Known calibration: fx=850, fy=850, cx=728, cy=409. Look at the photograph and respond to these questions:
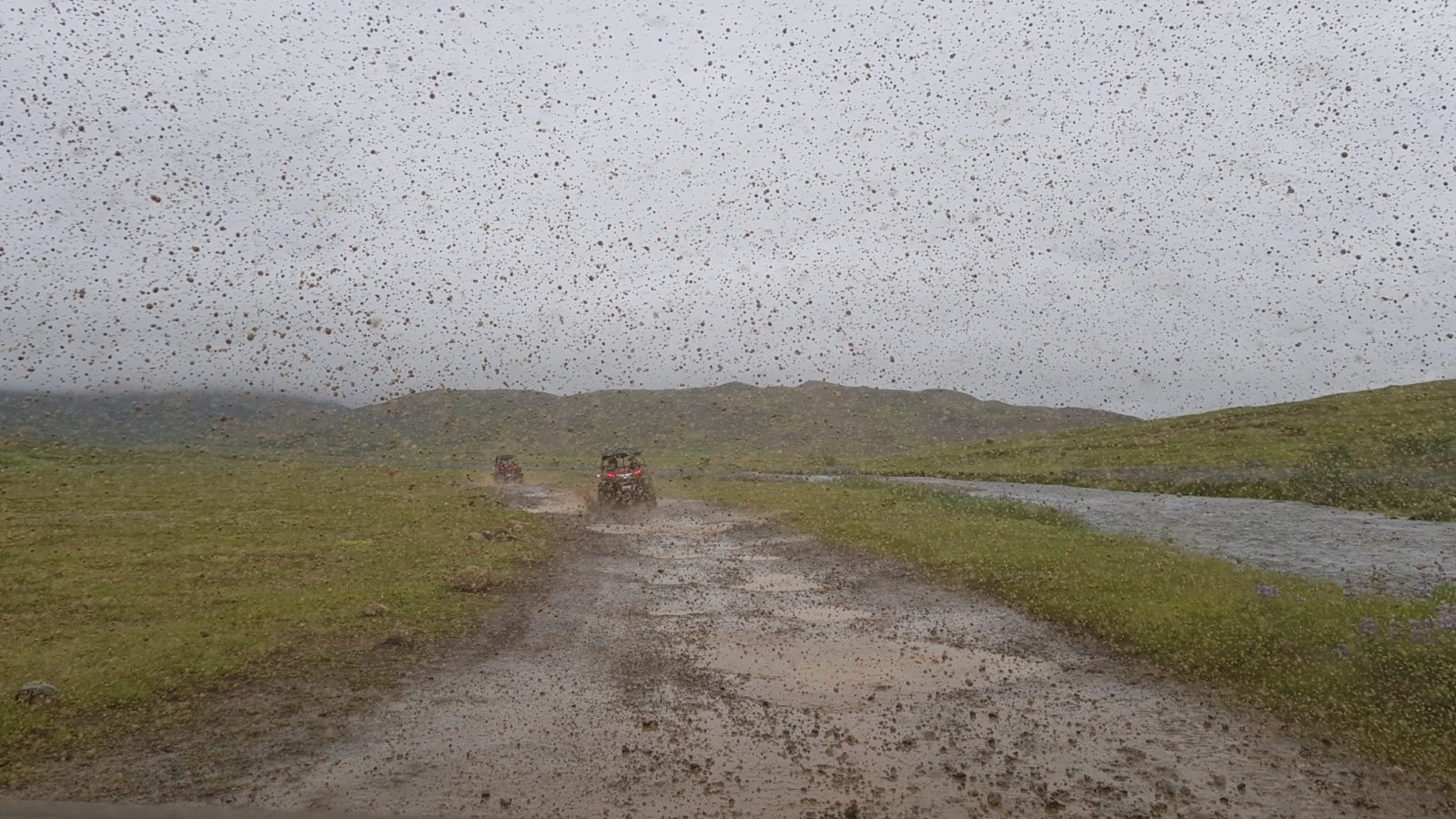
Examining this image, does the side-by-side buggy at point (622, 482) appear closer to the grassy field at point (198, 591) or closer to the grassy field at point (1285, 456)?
the grassy field at point (198, 591)

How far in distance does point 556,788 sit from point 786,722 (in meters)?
3.72

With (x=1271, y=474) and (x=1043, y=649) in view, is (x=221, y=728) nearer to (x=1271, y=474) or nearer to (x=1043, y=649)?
(x=1043, y=649)

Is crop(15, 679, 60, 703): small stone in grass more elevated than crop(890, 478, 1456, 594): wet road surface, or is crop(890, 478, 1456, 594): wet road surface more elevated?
crop(890, 478, 1456, 594): wet road surface

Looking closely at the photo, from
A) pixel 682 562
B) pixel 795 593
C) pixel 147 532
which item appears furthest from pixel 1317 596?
pixel 147 532

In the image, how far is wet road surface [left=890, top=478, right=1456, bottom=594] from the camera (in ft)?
A: 86.6

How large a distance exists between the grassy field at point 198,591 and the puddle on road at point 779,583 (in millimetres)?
7539

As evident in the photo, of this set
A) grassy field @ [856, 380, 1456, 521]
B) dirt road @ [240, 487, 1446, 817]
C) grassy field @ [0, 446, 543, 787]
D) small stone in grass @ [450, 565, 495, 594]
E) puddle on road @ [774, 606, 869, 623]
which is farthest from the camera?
grassy field @ [856, 380, 1456, 521]

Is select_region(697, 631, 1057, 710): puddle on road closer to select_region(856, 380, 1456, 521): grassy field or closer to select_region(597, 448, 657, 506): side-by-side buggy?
select_region(597, 448, 657, 506): side-by-side buggy

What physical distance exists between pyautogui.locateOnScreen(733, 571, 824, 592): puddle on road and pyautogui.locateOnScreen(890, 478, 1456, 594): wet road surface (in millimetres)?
14501

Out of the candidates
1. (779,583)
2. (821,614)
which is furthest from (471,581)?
(821,614)

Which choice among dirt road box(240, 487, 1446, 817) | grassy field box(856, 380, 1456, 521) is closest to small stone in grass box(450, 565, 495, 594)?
dirt road box(240, 487, 1446, 817)

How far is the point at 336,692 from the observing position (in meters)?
13.5

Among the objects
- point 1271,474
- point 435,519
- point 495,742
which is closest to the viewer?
point 495,742

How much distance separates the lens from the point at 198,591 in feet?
67.1
